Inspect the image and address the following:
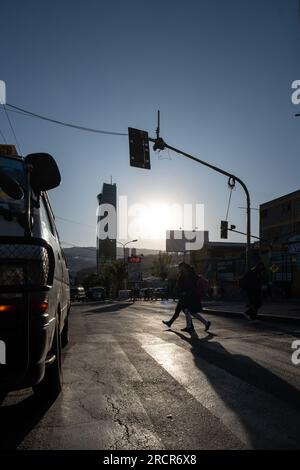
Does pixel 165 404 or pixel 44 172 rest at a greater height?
pixel 44 172

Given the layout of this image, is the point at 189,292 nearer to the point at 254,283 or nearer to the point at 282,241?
the point at 254,283

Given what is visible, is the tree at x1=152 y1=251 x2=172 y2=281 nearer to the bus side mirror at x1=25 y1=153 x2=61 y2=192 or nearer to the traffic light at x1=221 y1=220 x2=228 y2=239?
the traffic light at x1=221 y1=220 x2=228 y2=239

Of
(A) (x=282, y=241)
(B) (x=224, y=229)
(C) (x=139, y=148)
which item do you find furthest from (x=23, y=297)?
(A) (x=282, y=241)

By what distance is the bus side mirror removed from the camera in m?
3.78

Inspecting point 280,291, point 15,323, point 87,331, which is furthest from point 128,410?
point 280,291

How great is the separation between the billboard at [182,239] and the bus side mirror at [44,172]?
9877cm

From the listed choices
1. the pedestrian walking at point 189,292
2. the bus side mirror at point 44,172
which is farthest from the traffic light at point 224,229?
the bus side mirror at point 44,172

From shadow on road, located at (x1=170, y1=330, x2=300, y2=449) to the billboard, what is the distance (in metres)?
95.7

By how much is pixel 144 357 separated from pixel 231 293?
4233 cm

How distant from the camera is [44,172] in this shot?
3.78 m

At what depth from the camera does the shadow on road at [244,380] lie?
128 inches

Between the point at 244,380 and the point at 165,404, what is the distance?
1.31 meters

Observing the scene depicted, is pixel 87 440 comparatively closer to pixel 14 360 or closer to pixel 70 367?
pixel 14 360

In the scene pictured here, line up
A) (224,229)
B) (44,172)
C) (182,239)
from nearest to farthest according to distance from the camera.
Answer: (44,172), (224,229), (182,239)
